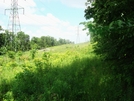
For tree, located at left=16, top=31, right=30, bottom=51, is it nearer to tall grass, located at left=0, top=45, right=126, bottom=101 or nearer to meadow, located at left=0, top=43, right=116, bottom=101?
meadow, located at left=0, top=43, right=116, bottom=101

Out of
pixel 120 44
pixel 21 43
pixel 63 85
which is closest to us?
pixel 120 44

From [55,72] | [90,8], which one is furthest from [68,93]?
[90,8]

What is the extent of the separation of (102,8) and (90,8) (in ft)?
5.98

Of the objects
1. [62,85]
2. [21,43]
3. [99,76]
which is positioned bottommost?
[62,85]

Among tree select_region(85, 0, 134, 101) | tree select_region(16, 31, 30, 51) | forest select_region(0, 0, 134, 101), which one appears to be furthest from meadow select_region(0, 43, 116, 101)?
tree select_region(16, 31, 30, 51)

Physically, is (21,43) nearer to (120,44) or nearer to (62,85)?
(62,85)

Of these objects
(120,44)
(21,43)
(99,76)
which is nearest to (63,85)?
(99,76)

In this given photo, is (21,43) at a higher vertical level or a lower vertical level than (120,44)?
higher

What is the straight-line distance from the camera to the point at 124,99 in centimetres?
603

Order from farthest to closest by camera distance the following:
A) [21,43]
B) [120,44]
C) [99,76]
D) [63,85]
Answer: [21,43]
[99,76]
[63,85]
[120,44]

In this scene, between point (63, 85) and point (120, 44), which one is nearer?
point (120, 44)

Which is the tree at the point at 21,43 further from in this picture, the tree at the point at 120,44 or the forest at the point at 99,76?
the tree at the point at 120,44

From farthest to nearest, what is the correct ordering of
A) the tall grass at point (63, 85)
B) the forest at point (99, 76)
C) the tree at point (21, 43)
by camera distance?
the tree at point (21, 43) → the tall grass at point (63, 85) → the forest at point (99, 76)

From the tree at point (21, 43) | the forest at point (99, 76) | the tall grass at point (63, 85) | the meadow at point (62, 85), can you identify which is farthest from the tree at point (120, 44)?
the tree at point (21, 43)
